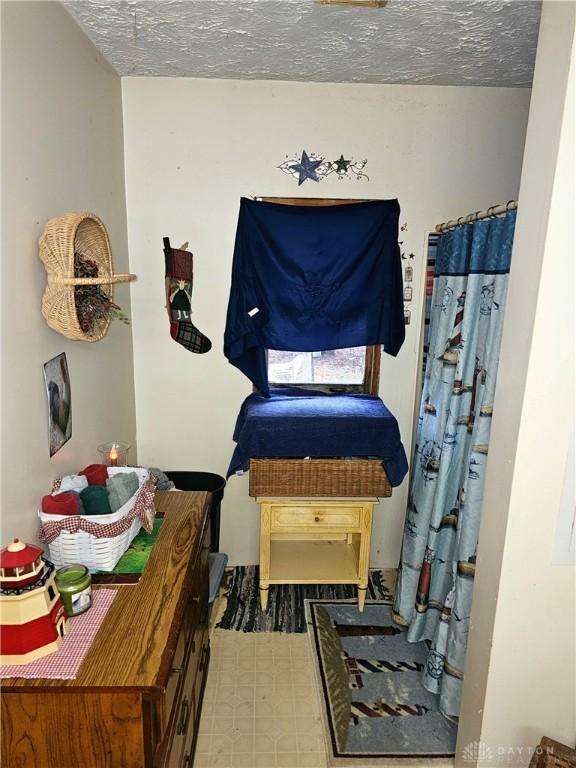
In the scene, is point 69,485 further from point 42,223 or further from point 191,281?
point 191,281

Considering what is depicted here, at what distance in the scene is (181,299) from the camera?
250 centimetres

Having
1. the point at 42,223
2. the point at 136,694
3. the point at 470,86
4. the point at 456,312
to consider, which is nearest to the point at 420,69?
the point at 470,86

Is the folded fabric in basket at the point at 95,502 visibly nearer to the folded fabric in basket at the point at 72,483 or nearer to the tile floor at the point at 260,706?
the folded fabric in basket at the point at 72,483

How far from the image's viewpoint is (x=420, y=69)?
2176 millimetres

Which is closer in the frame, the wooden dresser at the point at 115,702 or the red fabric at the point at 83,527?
the wooden dresser at the point at 115,702

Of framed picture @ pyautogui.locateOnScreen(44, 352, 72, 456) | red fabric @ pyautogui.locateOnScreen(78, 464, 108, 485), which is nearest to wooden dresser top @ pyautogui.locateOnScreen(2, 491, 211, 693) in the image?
red fabric @ pyautogui.locateOnScreen(78, 464, 108, 485)

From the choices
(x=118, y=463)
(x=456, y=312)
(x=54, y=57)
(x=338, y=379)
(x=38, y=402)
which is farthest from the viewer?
(x=338, y=379)

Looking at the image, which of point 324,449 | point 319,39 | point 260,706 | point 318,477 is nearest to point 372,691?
point 260,706

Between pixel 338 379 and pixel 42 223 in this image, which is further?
pixel 338 379

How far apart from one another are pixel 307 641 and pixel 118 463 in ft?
3.87

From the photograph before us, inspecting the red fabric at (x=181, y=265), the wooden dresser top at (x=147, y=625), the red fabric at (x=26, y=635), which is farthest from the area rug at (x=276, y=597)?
the red fabric at (x=181, y=265)

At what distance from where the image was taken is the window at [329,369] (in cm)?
267

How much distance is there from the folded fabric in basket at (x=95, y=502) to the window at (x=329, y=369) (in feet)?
4.37

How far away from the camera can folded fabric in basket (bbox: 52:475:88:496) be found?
152 cm
